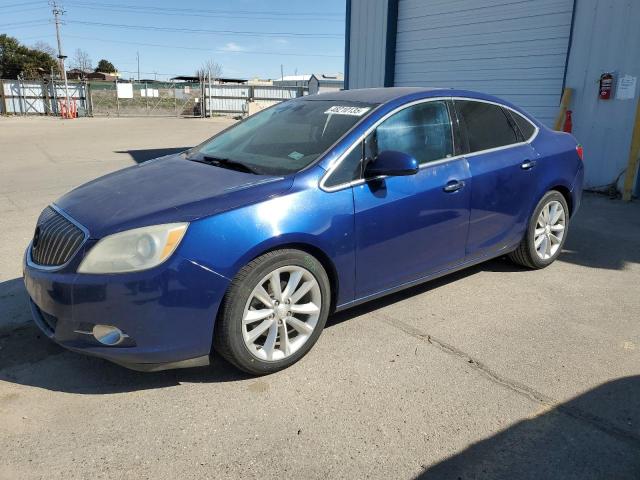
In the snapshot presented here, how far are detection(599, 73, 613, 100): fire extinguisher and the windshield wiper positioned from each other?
23.1 ft

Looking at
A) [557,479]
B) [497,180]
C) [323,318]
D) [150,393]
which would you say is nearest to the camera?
[557,479]

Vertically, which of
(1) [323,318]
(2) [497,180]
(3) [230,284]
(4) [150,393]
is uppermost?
(2) [497,180]

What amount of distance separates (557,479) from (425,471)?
1.83ft

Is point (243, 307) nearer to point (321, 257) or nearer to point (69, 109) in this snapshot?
point (321, 257)

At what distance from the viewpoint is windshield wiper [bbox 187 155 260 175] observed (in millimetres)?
3380

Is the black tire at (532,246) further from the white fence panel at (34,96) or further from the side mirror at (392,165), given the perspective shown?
the white fence panel at (34,96)

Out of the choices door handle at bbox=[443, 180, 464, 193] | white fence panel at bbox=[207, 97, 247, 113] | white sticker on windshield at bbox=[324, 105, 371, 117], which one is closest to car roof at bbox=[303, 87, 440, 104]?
white sticker on windshield at bbox=[324, 105, 371, 117]

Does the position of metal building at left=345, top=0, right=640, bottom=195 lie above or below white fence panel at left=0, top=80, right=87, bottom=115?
above

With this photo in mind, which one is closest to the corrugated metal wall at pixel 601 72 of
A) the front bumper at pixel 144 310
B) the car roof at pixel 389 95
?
the car roof at pixel 389 95

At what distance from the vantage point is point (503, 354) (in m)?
3.36

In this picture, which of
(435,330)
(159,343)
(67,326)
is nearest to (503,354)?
(435,330)

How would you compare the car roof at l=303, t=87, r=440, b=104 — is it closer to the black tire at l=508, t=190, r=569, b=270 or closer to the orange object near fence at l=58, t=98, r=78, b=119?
the black tire at l=508, t=190, r=569, b=270

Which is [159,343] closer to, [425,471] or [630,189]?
[425,471]

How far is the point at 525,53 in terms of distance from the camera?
9586 mm
